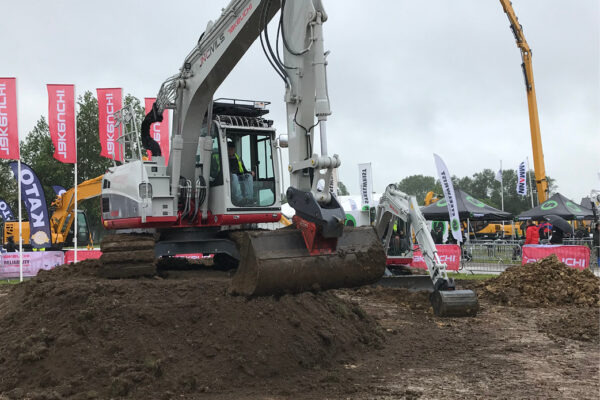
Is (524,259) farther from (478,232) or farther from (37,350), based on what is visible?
(478,232)

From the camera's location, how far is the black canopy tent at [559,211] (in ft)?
77.3

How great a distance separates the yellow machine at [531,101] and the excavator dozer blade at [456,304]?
20.6m

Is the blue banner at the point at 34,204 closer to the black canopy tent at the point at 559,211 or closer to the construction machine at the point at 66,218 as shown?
the construction machine at the point at 66,218

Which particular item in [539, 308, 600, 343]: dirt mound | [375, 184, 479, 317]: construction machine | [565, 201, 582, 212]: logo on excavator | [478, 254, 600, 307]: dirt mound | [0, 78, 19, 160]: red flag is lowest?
[539, 308, 600, 343]: dirt mound

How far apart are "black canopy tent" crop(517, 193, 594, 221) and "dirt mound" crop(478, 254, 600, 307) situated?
11144mm

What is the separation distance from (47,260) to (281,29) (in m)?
15.4

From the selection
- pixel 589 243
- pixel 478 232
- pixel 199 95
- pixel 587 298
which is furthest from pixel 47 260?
pixel 478 232

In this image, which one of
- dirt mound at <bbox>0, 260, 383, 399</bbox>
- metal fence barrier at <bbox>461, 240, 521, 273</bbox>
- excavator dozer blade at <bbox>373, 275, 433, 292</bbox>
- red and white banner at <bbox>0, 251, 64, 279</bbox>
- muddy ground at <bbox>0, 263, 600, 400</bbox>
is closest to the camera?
muddy ground at <bbox>0, 263, 600, 400</bbox>

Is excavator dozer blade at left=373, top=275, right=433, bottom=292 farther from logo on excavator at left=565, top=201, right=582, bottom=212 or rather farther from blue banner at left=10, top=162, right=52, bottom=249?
logo on excavator at left=565, top=201, right=582, bottom=212

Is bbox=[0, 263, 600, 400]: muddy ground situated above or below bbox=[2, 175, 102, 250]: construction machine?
below

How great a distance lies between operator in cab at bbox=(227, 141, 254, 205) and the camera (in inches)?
364

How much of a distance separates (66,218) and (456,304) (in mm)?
19220

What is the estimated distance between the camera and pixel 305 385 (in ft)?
20.1

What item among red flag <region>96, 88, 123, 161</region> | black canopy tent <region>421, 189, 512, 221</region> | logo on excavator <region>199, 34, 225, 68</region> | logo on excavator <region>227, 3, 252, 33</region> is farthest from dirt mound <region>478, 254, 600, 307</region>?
red flag <region>96, 88, 123, 161</region>
